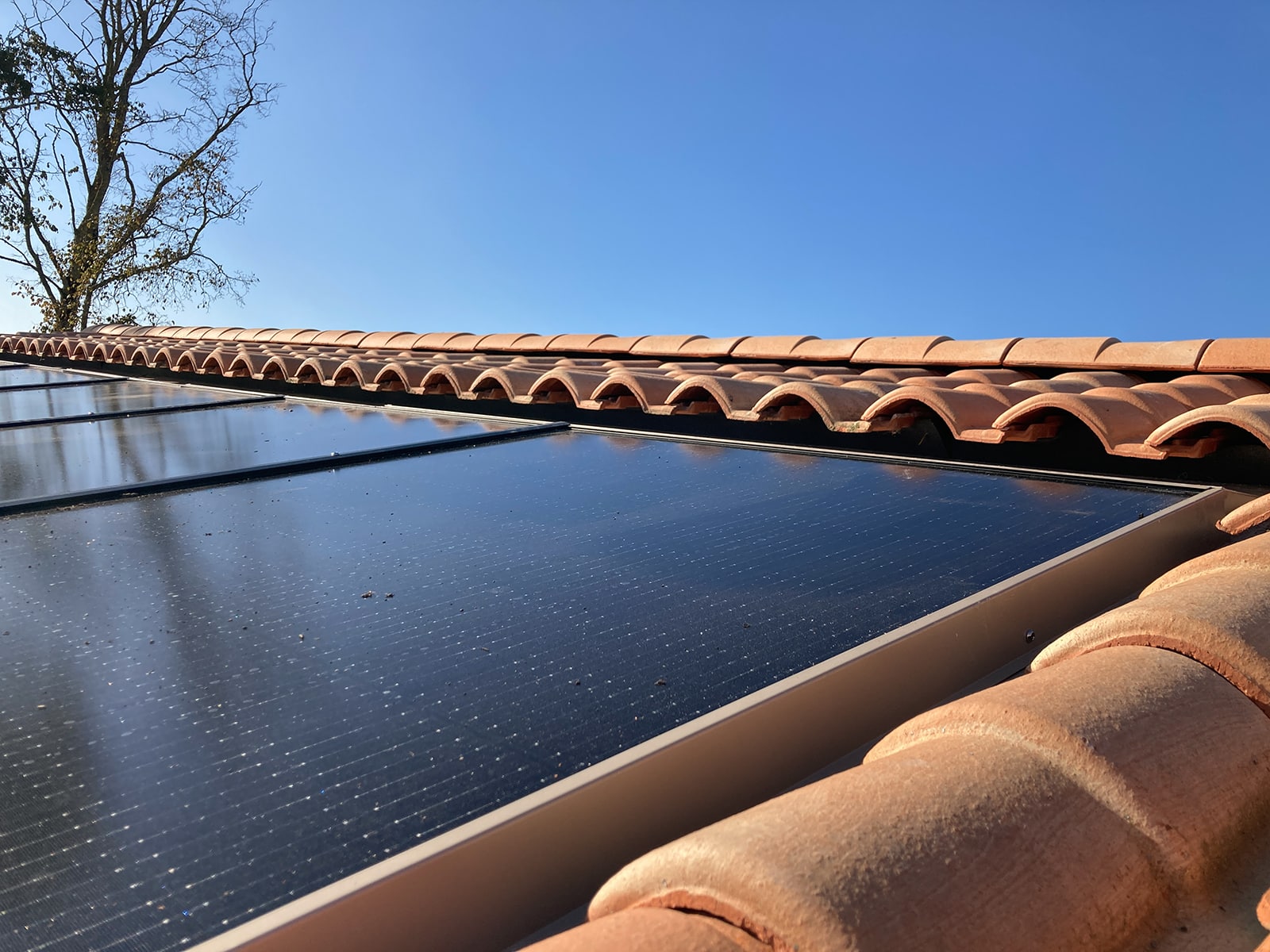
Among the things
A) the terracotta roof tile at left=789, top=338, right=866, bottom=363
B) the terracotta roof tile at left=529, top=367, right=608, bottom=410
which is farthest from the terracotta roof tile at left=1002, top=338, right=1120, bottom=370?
the terracotta roof tile at left=529, top=367, right=608, bottom=410

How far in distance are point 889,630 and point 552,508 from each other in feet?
3.61

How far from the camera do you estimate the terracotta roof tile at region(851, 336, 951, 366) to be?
5.57 metres

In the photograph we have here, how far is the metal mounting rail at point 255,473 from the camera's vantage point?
2574 mm

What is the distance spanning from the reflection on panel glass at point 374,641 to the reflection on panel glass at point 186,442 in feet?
1.46

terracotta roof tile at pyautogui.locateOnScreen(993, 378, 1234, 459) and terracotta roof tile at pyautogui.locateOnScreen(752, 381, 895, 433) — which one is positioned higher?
terracotta roof tile at pyautogui.locateOnScreen(752, 381, 895, 433)

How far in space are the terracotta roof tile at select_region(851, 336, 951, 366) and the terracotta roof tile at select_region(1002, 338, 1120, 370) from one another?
528mm

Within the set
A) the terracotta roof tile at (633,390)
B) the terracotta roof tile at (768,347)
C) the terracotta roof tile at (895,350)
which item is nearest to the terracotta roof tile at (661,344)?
the terracotta roof tile at (768,347)

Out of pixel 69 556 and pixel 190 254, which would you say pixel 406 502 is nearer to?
pixel 69 556

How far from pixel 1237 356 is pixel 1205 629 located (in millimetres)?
3553

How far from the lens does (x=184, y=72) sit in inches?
801

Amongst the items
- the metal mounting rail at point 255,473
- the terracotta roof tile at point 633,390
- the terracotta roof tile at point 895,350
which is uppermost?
the terracotta roof tile at point 895,350

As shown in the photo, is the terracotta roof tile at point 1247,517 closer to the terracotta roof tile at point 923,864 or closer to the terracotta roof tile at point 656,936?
the terracotta roof tile at point 923,864

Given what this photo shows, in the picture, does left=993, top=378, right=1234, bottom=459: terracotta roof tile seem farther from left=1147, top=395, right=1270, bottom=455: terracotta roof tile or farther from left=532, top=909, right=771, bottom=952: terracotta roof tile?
left=532, top=909, right=771, bottom=952: terracotta roof tile

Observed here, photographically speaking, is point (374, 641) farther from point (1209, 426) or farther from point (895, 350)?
point (895, 350)
